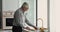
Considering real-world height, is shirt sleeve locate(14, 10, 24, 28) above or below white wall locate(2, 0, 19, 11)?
below

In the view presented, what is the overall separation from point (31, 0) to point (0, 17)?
0.49 metres

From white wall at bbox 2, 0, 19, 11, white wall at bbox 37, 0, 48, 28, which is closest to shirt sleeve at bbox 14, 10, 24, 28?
white wall at bbox 2, 0, 19, 11

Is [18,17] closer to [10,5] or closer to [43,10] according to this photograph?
[10,5]

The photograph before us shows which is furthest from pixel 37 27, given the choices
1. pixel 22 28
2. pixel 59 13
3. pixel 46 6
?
pixel 59 13

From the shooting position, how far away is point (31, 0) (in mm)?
1524

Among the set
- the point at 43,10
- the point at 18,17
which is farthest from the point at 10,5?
the point at 43,10

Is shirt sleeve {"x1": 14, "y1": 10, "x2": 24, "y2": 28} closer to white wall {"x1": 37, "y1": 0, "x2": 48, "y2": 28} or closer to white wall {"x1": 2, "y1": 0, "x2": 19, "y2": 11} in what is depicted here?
white wall {"x1": 2, "y1": 0, "x2": 19, "y2": 11}

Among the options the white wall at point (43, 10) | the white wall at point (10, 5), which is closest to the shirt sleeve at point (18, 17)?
the white wall at point (10, 5)

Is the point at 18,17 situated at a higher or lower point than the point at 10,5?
lower

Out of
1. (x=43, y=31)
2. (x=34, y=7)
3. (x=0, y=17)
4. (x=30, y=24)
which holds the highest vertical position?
(x=34, y=7)

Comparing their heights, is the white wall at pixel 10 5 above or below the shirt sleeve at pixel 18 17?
above

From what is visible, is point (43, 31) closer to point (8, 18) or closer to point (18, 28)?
point (18, 28)

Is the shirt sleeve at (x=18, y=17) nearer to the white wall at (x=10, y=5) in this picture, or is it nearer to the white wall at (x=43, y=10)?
the white wall at (x=10, y=5)

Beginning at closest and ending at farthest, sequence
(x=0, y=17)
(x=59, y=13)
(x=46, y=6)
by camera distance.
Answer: (x=59, y=13) → (x=0, y=17) → (x=46, y=6)
